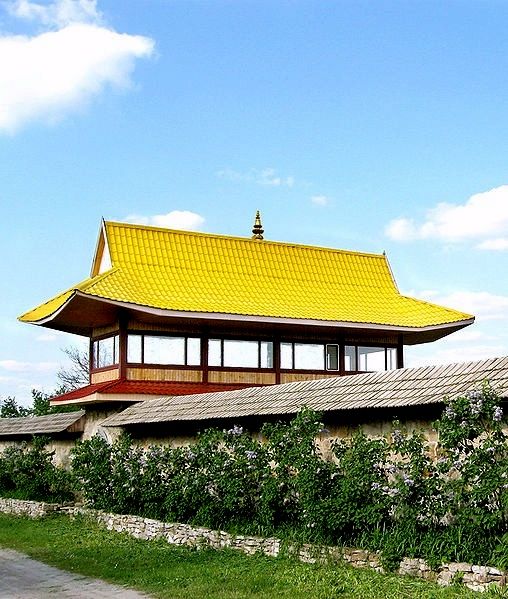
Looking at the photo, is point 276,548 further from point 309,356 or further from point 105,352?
point 309,356

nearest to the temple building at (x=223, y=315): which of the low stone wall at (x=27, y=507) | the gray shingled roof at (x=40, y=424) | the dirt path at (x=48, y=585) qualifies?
the gray shingled roof at (x=40, y=424)

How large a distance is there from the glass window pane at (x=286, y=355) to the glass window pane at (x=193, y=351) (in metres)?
2.46

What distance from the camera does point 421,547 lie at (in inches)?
426

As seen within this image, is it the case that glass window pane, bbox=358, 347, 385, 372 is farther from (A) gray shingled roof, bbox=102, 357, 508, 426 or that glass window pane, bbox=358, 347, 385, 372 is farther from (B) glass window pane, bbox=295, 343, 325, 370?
(A) gray shingled roof, bbox=102, 357, 508, 426

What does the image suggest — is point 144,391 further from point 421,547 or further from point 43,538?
point 421,547

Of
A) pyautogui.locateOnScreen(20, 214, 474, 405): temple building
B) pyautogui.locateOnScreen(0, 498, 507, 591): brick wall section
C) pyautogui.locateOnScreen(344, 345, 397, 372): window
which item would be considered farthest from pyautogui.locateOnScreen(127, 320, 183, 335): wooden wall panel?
pyautogui.locateOnScreen(344, 345, 397, 372): window

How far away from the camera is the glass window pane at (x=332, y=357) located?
26547 mm

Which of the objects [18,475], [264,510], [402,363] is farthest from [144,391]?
[264,510]

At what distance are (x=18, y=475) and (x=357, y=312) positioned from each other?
10.2 metres

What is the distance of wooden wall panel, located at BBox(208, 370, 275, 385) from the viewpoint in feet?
81.8

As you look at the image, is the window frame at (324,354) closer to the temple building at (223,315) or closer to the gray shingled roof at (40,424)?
the temple building at (223,315)

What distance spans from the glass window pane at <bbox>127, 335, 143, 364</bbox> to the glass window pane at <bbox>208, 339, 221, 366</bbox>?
1955 millimetres

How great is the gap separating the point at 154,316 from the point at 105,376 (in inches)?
87.6

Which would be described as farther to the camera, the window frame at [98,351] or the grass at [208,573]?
the window frame at [98,351]
